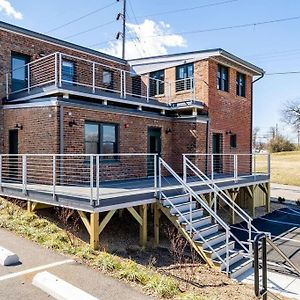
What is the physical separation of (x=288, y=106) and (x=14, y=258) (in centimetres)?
5594

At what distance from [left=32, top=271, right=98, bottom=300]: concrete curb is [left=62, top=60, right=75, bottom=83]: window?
489 inches

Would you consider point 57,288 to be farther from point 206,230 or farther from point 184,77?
point 184,77

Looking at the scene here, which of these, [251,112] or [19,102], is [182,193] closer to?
[19,102]

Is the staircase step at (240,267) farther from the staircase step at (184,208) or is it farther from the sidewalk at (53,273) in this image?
the sidewalk at (53,273)

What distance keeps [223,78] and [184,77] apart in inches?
83.0

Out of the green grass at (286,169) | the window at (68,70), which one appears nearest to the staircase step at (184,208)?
the window at (68,70)

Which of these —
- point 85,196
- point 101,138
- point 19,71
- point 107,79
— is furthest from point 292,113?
point 85,196

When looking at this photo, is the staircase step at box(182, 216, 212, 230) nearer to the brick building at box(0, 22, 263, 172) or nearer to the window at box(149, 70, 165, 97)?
the brick building at box(0, 22, 263, 172)

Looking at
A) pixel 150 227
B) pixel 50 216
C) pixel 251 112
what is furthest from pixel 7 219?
pixel 251 112

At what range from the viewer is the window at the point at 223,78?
702 inches

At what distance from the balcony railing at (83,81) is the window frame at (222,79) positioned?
1.57 meters

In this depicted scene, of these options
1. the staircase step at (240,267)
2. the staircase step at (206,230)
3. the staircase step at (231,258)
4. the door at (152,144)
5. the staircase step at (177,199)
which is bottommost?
the staircase step at (240,267)

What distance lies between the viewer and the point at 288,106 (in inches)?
2195

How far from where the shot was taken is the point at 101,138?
13.0 metres
